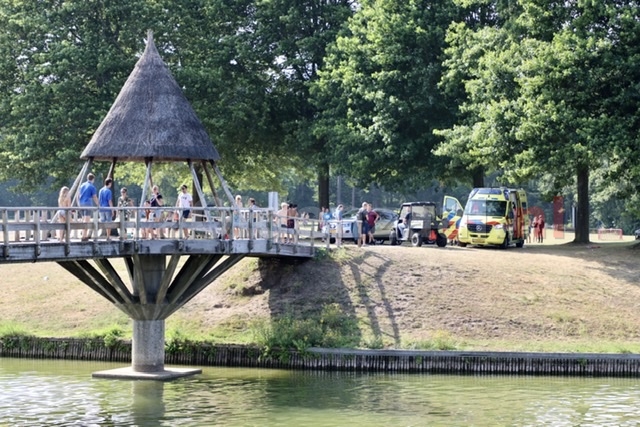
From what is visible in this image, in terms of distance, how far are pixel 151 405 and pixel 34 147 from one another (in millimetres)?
30995

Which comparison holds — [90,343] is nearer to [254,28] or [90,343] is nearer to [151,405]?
[151,405]

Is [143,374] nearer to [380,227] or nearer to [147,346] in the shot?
[147,346]

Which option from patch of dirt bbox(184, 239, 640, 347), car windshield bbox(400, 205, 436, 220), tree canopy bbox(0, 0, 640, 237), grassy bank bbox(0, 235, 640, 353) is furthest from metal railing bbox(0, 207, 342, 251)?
tree canopy bbox(0, 0, 640, 237)

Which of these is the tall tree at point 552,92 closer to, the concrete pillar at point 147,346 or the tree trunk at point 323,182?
the tree trunk at point 323,182

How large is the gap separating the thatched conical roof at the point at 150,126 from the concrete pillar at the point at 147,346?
6.55 m

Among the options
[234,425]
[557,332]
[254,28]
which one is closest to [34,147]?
[254,28]

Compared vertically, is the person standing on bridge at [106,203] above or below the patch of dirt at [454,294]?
above

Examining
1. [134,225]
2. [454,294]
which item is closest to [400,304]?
[454,294]

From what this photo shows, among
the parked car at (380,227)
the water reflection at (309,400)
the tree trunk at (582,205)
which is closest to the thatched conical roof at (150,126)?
the water reflection at (309,400)

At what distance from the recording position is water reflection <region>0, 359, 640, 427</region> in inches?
1186

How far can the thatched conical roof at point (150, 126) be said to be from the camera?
137 ft

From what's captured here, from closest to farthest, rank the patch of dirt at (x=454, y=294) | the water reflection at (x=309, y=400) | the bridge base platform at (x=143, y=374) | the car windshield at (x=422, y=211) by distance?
1. the water reflection at (x=309, y=400)
2. the bridge base platform at (x=143, y=374)
3. the patch of dirt at (x=454, y=294)
4. the car windshield at (x=422, y=211)

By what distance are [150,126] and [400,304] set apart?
10.9 m

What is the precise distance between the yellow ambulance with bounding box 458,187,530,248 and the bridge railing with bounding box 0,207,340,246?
12093 mm
